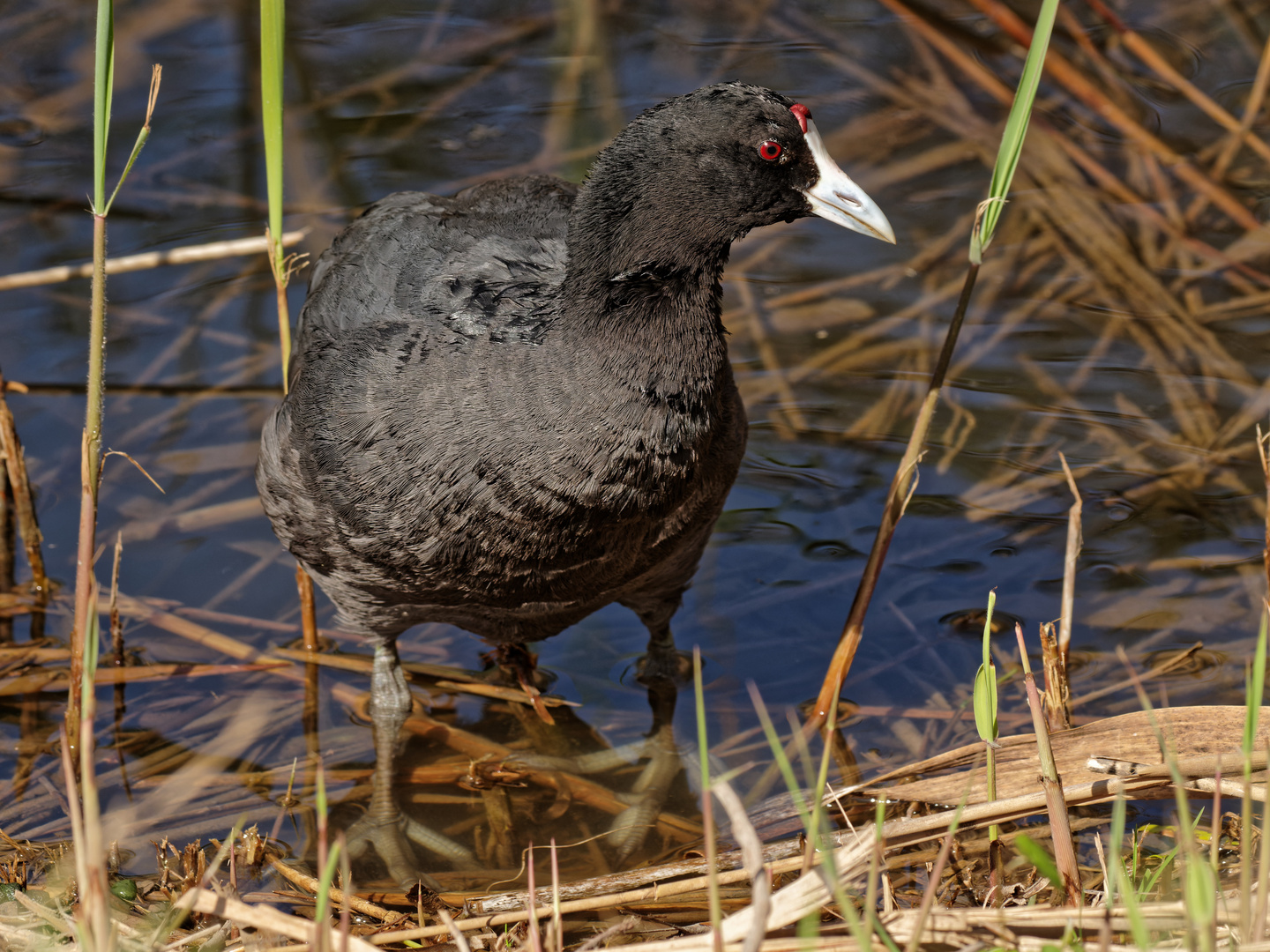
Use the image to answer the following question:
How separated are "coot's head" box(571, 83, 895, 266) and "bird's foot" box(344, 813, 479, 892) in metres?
1.70

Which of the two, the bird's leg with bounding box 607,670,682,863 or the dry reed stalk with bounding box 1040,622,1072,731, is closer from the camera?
the dry reed stalk with bounding box 1040,622,1072,731

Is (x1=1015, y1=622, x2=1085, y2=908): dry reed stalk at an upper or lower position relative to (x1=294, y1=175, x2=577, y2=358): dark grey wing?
lower

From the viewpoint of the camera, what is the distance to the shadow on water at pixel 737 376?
3.82 metres

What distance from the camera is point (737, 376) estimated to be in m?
5.06

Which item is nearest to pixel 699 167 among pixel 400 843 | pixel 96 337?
pixel 96 337

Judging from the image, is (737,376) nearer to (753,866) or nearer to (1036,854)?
(1036,854)

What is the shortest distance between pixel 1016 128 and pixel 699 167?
25.7 inches

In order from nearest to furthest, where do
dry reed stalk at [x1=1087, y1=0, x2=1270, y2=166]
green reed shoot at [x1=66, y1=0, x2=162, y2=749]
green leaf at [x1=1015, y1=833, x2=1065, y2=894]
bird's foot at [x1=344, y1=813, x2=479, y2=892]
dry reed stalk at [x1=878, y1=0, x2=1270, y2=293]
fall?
green leaf at [x1=1015, y1=833, x2=1065, y2=894]
green reed shoot at [x1=66, y1=0, x2=162, y2=749]
bird's foot at [x1=344, y1=813, x2=479, y2=892]
dry reed stalk at [x1=878, y1=0, x2=1270, y2=293]
dry reed stalk at [x1=1087, y1=0, x2=1270, y2=166]

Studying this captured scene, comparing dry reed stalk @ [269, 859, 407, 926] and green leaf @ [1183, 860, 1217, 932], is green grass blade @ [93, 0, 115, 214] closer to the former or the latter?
dry reed stalk @ [269, 859, 407, 926]

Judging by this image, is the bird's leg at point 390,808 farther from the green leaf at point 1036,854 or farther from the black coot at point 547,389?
the green leaf at point 1036,854

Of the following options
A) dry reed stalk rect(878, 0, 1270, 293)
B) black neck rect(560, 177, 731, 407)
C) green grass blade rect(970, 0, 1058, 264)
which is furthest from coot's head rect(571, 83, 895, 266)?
dry reed stalk rect(878, 0, 1270, 293)

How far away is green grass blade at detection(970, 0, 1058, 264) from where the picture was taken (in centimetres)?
264

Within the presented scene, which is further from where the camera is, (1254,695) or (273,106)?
(273,106)

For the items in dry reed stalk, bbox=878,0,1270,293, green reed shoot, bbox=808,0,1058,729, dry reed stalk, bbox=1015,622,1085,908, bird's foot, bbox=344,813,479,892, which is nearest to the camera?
dry reed stalk, bbox=1015,622,1085,908
